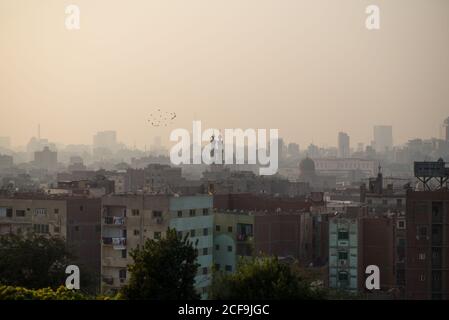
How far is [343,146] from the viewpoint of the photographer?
79.4 m

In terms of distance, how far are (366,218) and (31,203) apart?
6.61 metres

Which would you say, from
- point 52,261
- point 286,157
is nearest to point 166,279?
point 52,261

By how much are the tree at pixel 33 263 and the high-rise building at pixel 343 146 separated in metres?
53.2

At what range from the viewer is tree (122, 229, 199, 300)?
12.0 meters

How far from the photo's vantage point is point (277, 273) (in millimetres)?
12648

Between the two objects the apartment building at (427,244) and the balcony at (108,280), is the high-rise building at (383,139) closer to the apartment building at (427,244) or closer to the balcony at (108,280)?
the apartment building at (427,244)

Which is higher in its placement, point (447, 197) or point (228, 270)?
point (447, 197)

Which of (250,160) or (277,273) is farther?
(250,160)

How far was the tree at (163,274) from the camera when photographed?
1196 cm

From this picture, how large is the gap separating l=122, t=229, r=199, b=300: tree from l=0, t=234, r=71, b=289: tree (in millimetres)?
3565

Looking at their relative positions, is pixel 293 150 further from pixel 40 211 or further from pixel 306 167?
pixel 40 211

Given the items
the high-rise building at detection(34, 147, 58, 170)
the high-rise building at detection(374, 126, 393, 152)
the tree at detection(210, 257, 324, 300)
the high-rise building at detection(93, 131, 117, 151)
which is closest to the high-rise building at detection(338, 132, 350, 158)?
the high-rise building at detection(374, 126, 393, 152)
